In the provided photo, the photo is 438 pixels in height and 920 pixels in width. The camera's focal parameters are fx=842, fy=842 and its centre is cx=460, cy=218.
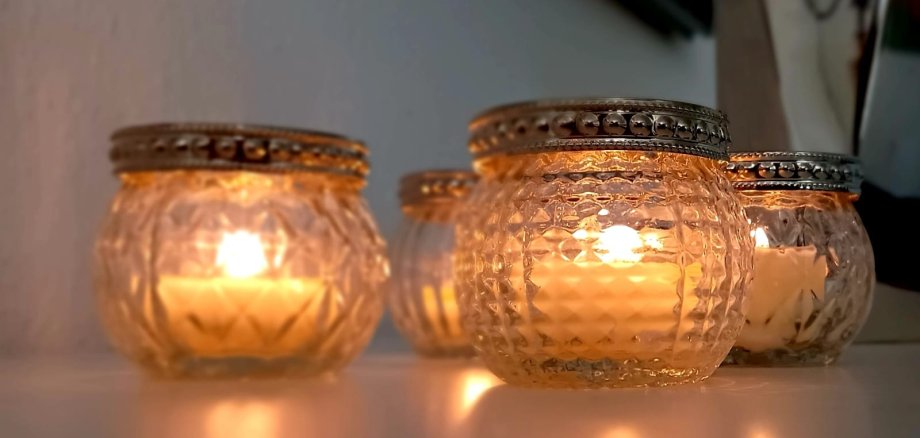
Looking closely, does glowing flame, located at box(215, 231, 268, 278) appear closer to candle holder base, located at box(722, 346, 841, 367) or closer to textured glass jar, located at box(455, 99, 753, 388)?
textured glass jar, located at box(455, 99, 753, 388)

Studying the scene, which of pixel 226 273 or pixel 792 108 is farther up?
pixel 792 108

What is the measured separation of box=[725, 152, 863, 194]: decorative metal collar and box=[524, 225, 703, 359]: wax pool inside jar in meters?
0.11

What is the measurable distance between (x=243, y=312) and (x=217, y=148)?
0.09 m

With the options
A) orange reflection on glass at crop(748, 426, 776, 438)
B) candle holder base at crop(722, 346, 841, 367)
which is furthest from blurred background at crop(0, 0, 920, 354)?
orange reflection on glass at crop(748, 426, 776, 438)

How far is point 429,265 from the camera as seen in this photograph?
0.67 metres

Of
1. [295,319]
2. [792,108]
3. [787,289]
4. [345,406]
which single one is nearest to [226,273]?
[295,319]

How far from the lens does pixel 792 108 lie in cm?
74

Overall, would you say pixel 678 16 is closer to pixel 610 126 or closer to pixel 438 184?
pixel 438 184

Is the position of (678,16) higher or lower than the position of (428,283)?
higher

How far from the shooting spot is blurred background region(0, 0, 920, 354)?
604 millimetres

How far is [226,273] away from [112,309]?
0.21ft

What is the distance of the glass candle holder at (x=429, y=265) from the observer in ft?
2.12

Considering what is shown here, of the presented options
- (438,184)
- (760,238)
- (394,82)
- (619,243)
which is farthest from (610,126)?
(394,82)

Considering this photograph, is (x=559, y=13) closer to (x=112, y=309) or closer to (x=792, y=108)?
(x=792, y=108)
